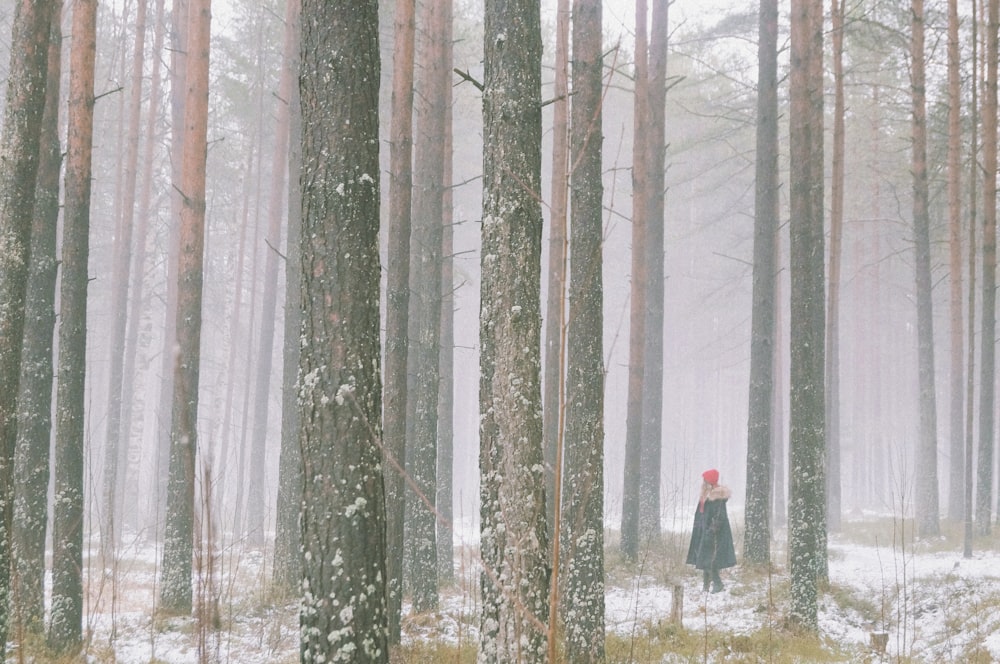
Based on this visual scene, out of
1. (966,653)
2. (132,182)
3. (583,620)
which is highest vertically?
(132,182)

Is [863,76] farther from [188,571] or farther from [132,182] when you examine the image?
[188,571]

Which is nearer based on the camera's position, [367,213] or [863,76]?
[367,213]

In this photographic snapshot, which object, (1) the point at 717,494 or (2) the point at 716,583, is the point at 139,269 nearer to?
(1) the point at 717,494

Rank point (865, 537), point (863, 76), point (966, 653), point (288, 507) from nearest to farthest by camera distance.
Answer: point (966, 653), point (288, 507), point (865, 537), point (863, 76)

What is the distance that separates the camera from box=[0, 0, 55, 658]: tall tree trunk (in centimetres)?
572

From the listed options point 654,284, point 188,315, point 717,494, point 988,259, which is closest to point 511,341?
point 188,315

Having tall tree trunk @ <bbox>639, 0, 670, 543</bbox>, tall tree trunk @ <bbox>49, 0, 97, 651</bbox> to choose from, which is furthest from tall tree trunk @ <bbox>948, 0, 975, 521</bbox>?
tall tree trunk @ <bbox>49, 0, 97, 651</bbox>

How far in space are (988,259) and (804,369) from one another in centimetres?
940

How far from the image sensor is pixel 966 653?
784 centimetres

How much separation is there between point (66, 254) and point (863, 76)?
88.9 feet

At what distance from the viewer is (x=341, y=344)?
3748 mm

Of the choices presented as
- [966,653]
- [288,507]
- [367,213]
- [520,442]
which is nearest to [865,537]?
[966,653]

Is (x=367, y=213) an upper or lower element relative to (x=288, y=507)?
upper

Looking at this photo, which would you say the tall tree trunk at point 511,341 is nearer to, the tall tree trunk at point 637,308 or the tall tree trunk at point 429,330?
the tall tree trunk at point 429,330
